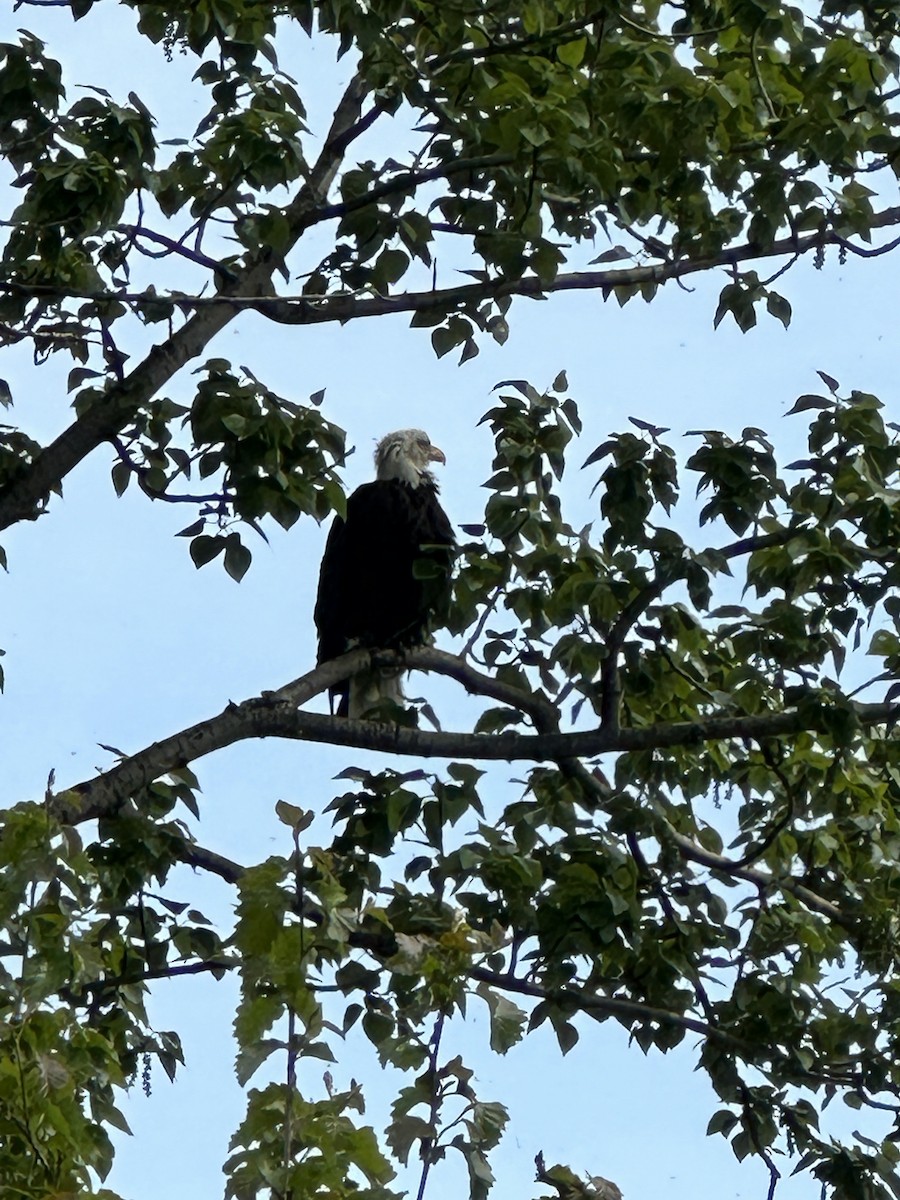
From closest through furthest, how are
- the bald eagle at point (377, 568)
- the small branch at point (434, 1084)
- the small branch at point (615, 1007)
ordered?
1. the small branch at point (434, 1084)
2. the small branch at point (615, 1007)
3. the bald eagle at point (377, 568)

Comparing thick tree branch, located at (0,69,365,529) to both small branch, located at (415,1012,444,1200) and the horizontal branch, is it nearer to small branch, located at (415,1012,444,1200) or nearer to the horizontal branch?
the horizontal branch

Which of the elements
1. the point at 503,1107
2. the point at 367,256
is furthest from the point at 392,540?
the point at 503,1107

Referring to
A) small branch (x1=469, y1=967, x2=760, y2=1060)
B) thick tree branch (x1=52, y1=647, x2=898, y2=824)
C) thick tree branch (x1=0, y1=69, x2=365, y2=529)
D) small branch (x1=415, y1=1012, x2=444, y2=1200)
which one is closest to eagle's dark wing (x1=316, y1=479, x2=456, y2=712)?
thick tree branch (x1=52, y1=647, x2=898, y2=824)

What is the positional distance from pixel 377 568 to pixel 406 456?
76 centimetres

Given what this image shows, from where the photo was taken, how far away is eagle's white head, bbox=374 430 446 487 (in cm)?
691

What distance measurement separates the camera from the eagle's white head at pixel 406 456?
6.91m

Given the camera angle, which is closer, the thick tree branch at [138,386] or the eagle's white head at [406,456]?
the thick tree branch at [138,386]

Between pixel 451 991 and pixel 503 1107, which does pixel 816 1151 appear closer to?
pixel 503 1107

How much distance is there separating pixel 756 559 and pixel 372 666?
1.37m

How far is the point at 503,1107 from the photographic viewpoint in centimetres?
292

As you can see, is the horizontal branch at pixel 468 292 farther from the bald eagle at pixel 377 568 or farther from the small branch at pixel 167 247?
the bald eagle at pixel 377 568

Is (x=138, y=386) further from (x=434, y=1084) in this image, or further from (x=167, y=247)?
(x=434, y=1084)

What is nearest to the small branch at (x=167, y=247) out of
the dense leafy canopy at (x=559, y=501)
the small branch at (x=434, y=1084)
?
the dense leafy canopy at (x=559, y=501)

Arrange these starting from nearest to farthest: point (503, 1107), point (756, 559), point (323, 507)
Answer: point (503, 1107) < point (323, 507) < point (756, 559)
